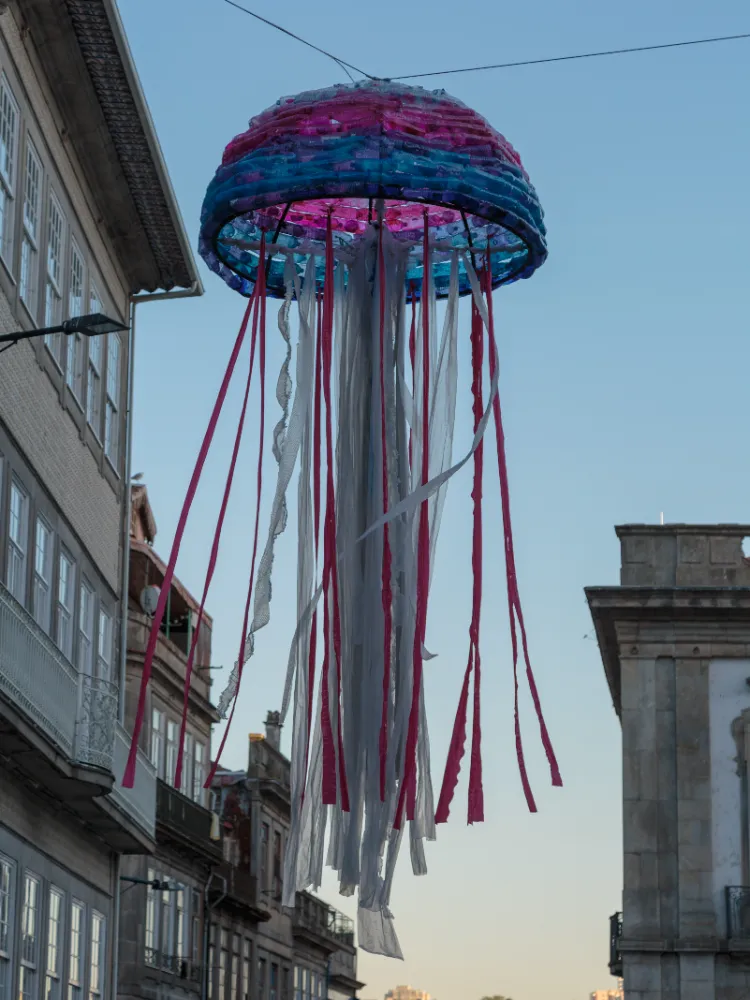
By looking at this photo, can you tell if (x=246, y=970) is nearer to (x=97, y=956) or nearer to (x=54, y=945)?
(x=97, y=956)

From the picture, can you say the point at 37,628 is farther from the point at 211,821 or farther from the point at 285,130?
the point at 211,821

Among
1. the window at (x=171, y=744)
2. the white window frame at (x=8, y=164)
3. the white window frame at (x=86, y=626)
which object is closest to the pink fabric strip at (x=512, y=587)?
the white window frame at (x=8, y=164)

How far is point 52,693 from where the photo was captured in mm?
18875

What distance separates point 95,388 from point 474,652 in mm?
13576

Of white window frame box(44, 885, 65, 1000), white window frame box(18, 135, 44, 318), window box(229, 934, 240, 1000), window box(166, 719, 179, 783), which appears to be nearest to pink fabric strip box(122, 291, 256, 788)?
white window frame box(18, 135, 44, 318)

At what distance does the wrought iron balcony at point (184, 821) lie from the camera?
39.2 m

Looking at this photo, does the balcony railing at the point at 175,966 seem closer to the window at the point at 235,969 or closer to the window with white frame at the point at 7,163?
the window at the point at 235,969

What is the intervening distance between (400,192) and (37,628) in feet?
28.3

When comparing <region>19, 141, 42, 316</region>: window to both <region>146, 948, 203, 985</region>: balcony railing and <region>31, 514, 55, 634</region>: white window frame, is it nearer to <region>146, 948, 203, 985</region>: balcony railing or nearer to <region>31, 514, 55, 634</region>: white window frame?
<region>31, 514, 55, 634</region>: white window frame

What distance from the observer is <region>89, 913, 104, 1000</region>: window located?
22.8m

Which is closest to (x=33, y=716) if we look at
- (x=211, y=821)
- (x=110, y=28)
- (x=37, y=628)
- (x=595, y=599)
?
(x=37, y=628)

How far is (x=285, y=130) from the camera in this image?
10.8 meters

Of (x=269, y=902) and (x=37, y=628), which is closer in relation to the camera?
(x=37, y=628)

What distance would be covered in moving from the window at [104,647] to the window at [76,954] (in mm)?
2829
